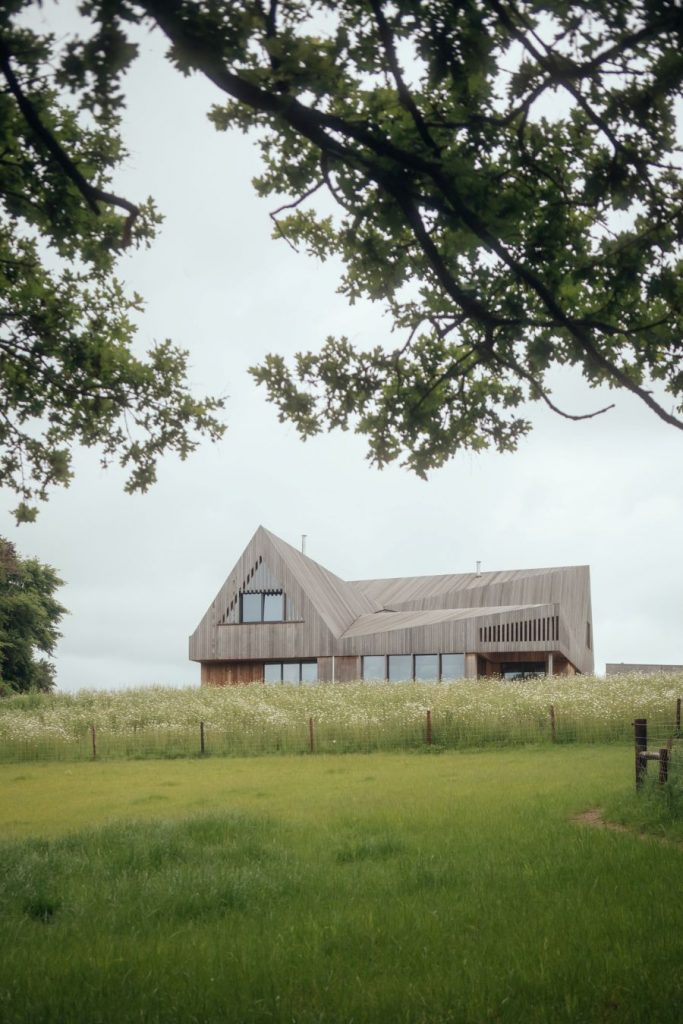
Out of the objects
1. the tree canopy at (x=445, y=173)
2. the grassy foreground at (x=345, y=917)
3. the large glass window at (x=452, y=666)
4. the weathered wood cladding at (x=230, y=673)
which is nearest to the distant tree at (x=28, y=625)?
the weathered wood cladding at (x=230, y=673)

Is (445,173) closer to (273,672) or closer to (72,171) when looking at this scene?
(72,171)

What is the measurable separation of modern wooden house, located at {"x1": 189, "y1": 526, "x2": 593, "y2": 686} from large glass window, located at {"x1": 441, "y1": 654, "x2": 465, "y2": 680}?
47 mm

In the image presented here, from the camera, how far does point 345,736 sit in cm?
2814

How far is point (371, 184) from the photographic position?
7.77 meters

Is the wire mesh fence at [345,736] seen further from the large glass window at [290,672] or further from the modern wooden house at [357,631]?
the large glass window at [290,672]

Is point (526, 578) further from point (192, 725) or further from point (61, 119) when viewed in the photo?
point (61, 119)

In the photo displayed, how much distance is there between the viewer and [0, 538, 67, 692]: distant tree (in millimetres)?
49219

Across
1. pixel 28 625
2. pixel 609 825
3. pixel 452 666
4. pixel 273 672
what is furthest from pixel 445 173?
pixel 28 625

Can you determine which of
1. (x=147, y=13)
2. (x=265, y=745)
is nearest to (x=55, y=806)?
(x=265, y=745)

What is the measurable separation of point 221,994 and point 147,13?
240 inches

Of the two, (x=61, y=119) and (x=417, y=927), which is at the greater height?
(x=61, y=119)

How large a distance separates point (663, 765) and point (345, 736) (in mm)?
15258

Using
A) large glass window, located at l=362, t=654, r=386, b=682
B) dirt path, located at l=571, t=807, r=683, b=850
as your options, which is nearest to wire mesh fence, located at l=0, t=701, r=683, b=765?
dirt path, located at l=571, t=807, r=683, b=850

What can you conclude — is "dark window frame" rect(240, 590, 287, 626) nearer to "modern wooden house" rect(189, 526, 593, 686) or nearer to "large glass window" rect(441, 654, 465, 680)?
Result: "modern wooden house" rect(189, 526, 593, 686)
